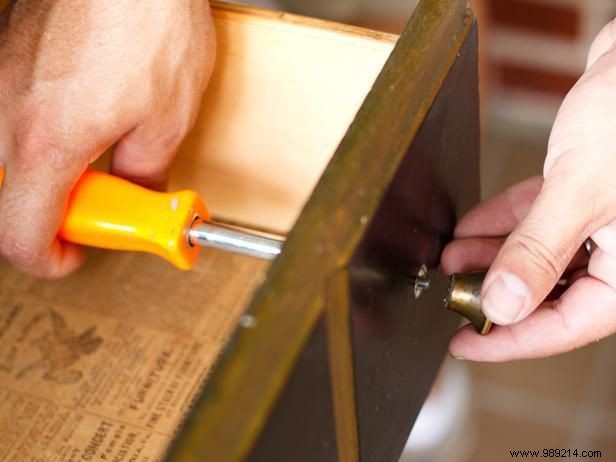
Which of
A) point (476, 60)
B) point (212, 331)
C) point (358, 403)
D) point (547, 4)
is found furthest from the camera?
point (547, 4)

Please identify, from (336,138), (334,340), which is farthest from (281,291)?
(336,138)

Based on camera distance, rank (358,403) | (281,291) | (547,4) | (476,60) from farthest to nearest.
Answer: (547,4), (476,60), (358,403), (281,291)

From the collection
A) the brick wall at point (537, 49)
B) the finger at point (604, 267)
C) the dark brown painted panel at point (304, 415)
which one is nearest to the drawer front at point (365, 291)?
the dark brown painted panel at point (304, 415)

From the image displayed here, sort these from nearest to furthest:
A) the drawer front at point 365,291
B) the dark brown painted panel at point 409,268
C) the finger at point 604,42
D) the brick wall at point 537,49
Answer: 1. the drawer front at point 365,291
2. the dark brown painted panel at point 409,268
3. the finger at point 604,42
4. the brick wall at point 537,49

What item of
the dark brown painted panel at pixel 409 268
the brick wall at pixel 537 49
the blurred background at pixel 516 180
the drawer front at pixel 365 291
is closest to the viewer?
the drawer front at pixel 365 291

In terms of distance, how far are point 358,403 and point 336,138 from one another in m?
0.26

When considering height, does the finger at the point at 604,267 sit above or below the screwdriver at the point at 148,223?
above

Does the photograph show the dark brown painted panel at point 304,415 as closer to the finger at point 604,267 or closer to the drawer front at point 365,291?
the drawer front at point 365,291

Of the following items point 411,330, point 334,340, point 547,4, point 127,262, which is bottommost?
point 547,4

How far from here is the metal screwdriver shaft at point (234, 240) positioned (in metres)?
0.62

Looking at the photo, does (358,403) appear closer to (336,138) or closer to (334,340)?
(334,340)

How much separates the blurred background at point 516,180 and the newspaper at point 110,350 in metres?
0.74

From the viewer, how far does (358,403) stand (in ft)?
1.73

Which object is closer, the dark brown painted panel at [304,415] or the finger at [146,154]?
the dark brown painted panel at [304,415]
